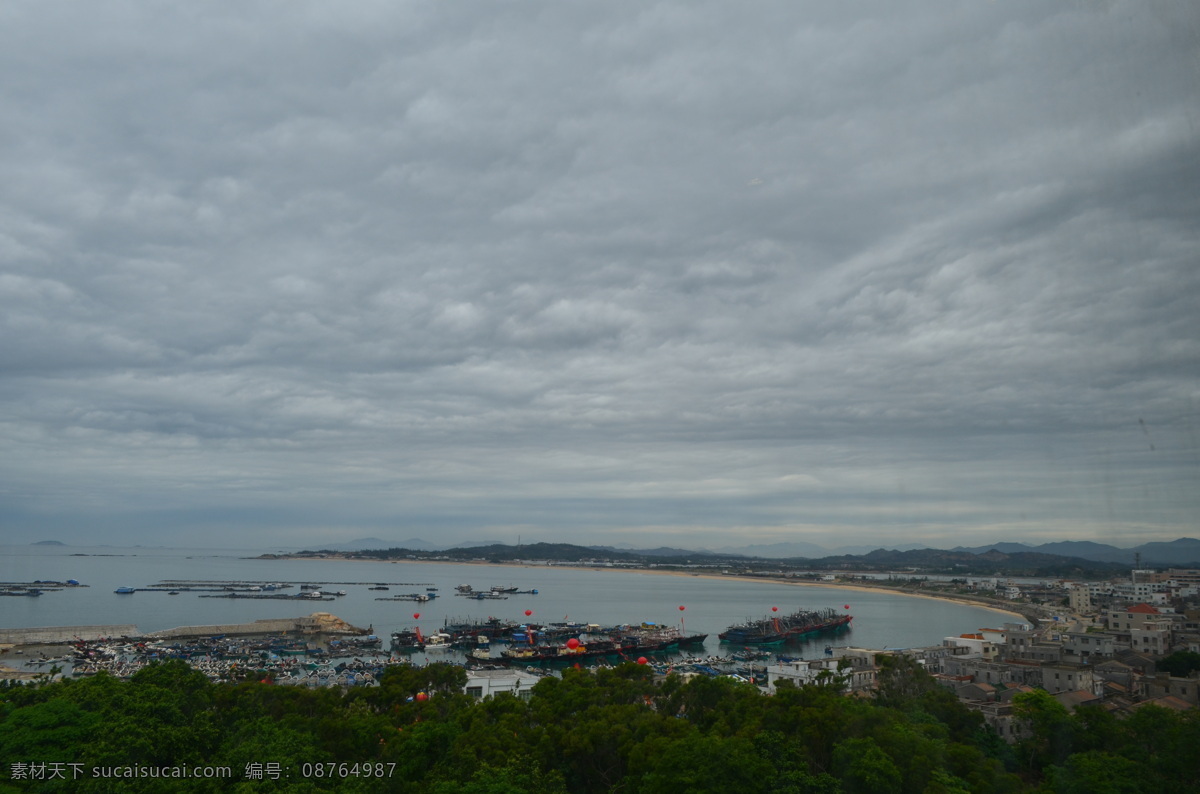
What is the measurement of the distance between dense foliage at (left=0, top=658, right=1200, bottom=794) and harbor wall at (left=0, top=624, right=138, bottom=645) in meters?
23.6

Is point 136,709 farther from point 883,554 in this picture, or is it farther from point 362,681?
point 883,554

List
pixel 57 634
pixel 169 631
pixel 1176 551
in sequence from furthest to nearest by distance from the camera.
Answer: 1. pixel 169 631
2. pixel 57 634
3. pixel 1176 551

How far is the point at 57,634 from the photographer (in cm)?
2984

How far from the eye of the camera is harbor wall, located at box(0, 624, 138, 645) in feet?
93.4

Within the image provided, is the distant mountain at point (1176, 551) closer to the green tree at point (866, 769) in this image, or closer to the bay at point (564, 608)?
the green tree at point (866, 769)

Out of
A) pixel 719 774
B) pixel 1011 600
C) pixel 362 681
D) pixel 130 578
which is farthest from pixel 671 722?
pixel 130 578

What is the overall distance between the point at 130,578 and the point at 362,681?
7418 cm

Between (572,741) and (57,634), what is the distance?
30872 mm

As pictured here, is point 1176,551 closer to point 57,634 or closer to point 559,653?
point 559,653

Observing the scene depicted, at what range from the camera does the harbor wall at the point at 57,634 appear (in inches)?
1120

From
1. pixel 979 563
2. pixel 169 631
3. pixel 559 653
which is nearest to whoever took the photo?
pixel 559 653

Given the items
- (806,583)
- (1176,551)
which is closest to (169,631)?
(1176,551)

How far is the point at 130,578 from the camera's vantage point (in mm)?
78188

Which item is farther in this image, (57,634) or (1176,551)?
(57,634)
